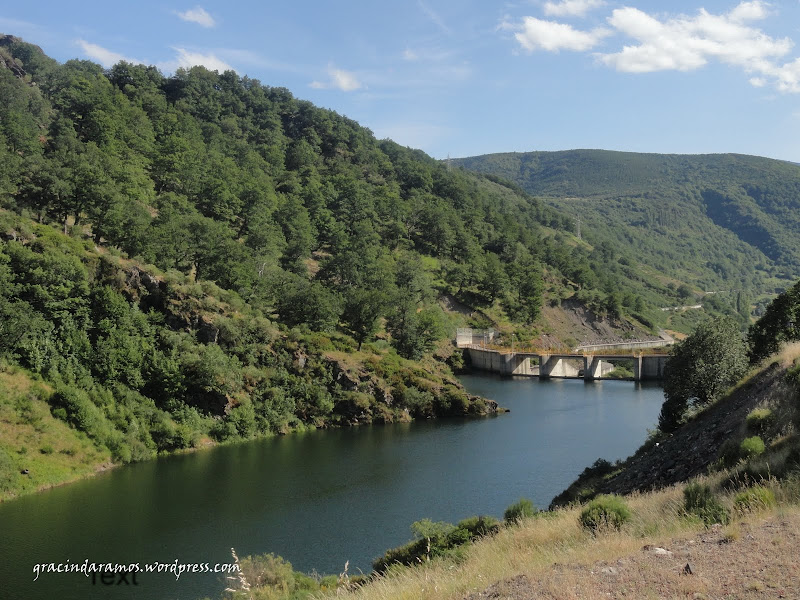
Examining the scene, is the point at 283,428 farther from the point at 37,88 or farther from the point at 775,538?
the point at 37,88

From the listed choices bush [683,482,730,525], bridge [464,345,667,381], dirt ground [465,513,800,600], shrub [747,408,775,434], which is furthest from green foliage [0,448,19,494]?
bridge [464,345,667,381]

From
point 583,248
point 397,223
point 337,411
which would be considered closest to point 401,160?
point 397,223

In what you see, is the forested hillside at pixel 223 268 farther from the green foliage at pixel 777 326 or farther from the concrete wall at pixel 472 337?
the green foliage at pixel 777 326

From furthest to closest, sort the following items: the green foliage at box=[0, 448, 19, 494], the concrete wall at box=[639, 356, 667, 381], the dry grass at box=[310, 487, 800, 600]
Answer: the concrete wall at box=[639, 356, 667, 381] < the green foliage at box=[0, 448, 19, 494] < the dry grass at box=[310, 487, 800, 600]

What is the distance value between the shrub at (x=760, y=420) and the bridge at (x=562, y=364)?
7264 cm

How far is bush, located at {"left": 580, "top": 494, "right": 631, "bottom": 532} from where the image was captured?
42.8 feet

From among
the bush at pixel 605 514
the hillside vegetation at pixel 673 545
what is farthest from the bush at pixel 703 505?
the bush at pixel 605 514

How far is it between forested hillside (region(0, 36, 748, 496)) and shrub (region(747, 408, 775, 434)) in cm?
3660

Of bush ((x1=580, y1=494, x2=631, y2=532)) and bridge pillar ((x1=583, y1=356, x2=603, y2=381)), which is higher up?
bush ((x1=580, y1=494, x2=631, y2=532))

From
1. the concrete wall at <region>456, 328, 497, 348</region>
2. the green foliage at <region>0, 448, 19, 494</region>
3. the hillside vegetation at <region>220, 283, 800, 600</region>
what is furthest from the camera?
the concrete wall at <region>456, 328, 497, 348</region>

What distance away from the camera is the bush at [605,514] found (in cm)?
1305

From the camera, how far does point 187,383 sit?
49.3 m

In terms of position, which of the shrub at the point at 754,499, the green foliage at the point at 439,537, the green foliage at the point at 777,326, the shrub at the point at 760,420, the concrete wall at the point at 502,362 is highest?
the green foliage at the point at 777,326

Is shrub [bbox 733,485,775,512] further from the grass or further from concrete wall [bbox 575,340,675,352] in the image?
concrete wall [bbox 575,340,675,352]
